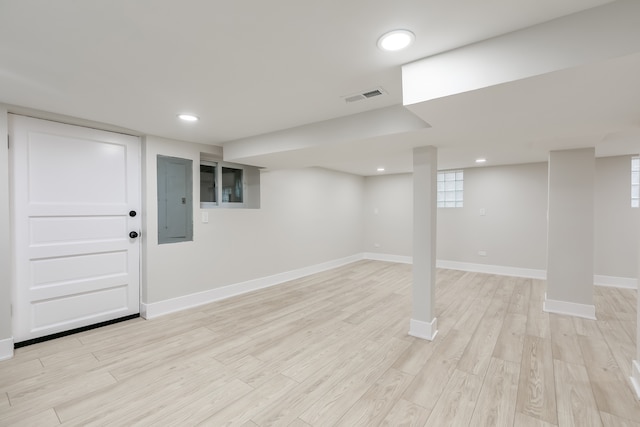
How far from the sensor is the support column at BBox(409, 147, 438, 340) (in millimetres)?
2699

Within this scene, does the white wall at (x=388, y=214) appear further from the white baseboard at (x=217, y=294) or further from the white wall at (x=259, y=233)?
the white baseboard at (x=217, y=294)

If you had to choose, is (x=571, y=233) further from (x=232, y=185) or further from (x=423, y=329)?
(x=232, y=185)

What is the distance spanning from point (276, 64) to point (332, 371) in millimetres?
2292

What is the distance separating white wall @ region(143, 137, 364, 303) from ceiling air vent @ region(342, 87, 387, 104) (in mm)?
2405

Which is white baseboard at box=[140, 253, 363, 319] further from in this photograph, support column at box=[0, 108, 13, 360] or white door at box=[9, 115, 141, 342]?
support column at box=[0, 108, 13, 360]

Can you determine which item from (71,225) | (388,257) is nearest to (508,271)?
(388,257)

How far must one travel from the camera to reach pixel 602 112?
173 centimetres

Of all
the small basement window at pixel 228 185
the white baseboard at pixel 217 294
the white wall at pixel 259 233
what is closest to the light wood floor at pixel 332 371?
the white baseboard at pixel 217 294

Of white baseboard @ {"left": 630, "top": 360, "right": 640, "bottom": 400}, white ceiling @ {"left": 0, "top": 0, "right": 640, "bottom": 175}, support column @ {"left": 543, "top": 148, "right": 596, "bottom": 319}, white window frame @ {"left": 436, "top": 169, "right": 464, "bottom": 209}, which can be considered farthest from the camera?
white window frame @ {"left": 436, "top": 169, "right": 464, "bottom": 209}

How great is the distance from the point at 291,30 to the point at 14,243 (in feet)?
10.3

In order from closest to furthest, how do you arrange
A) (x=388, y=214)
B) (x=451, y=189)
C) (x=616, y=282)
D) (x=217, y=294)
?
(x=217, y=294) < (x=616, y=282) < (x=451, y=189) < (x=388, y=214)

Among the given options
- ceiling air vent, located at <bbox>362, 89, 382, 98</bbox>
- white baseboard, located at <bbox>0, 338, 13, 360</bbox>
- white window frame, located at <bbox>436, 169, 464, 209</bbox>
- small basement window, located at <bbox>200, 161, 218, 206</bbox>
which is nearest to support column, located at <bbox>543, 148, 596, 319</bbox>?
white window frame, located at <bbox>436, 169, 464, 209</bbox>

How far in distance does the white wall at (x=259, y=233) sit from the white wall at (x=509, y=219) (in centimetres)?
98

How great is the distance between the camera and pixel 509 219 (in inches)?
206
